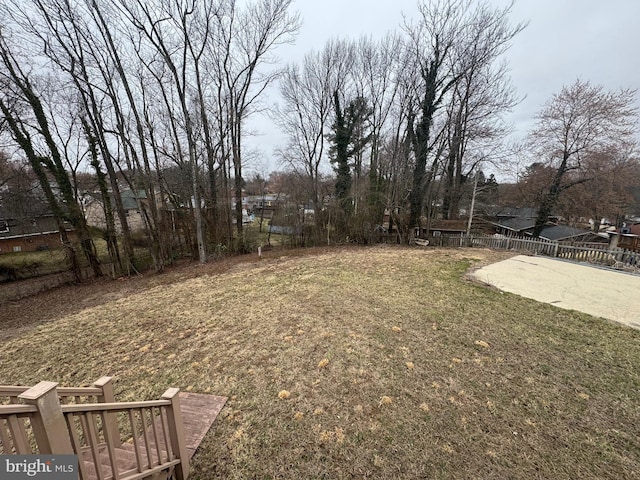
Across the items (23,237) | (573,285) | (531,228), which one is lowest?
(23,237)

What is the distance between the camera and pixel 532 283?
239 inches

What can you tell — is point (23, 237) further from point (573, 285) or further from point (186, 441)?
point (573, 285)

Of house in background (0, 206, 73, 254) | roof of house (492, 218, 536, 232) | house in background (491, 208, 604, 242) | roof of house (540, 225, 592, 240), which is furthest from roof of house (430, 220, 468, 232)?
house in background (0, 206, 73, 254)

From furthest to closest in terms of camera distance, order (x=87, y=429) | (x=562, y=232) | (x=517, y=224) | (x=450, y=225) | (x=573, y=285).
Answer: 1. (x=517, y=224)
2. (x=562, y=232)
3. (x=450, y=225)
4. (x=573, y=285)
5. (x=87, y=429)

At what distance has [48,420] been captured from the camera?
1.05 meters

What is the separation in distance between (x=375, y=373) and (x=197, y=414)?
2.01 m

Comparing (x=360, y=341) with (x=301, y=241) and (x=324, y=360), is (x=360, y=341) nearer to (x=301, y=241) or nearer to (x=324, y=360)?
(x=324, y=360)

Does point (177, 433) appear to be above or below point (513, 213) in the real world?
below

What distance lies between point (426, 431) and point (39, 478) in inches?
104

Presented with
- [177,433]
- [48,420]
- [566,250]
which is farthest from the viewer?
[566,250]

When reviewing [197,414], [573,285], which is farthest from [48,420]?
Result: [573,285]

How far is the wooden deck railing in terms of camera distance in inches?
39.4

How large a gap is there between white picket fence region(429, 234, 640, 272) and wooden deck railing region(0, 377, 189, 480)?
11.6m

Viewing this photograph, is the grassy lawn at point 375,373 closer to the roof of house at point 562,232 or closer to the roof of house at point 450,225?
the roof of house at point 450,225
